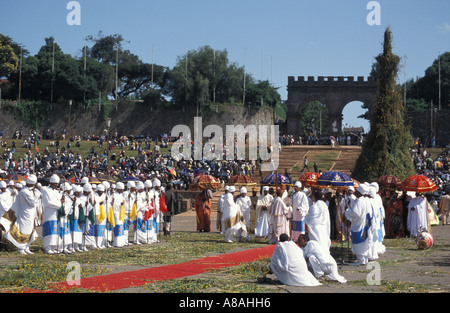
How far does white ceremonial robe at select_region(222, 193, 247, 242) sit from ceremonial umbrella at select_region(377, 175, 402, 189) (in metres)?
5.09

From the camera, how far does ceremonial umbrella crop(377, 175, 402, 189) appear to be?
19219 mm

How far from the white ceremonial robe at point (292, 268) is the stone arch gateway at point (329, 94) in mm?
50965

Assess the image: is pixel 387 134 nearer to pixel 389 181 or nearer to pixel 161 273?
pixel 389 181

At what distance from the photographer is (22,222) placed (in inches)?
545

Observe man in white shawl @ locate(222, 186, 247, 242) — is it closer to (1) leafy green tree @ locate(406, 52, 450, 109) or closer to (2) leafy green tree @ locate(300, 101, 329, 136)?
(1) leafy green tree @ locate(406, 52, 450, 109)

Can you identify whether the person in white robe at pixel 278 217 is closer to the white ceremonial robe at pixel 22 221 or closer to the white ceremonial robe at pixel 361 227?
the white ceremonial robe at pixel 361 227

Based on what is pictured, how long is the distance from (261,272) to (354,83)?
173ft

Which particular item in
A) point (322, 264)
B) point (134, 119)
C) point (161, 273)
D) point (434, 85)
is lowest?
point (161, 273)

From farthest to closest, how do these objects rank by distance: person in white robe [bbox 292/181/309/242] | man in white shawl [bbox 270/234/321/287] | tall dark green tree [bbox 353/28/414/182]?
1. tall dark green tree [bbox 353/28/414/182]
2. person in white robe [bbox 292/181/309/242]
3. man in white shawl [bbox 270/234/321/287]

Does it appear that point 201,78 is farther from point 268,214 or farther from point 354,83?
point 268,214

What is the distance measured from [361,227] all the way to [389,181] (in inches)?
284

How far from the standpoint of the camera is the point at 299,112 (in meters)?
61.1

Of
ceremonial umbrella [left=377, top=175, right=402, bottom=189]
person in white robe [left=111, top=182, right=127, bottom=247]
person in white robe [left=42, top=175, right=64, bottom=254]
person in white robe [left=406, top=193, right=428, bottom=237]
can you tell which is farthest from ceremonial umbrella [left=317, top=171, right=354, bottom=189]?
person in white robe [left=42, top=175, right=64, bottom=254]

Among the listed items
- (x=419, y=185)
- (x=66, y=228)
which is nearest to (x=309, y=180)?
(x=419, y=185)
